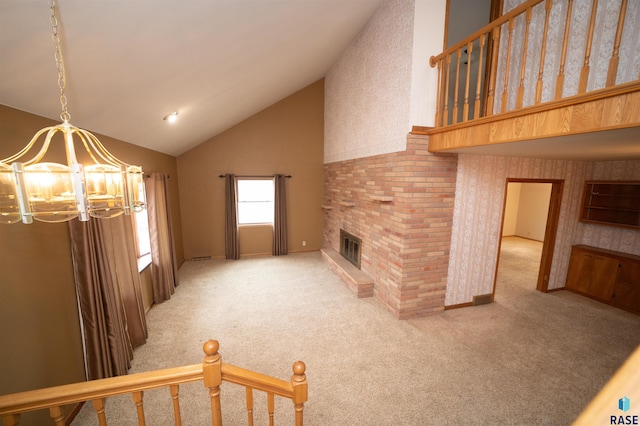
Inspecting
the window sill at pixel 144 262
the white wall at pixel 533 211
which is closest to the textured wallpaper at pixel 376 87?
the window sill at pixel 144 262

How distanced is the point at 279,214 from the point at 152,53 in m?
4.57

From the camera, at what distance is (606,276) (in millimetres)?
4016

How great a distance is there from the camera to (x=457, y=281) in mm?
3801

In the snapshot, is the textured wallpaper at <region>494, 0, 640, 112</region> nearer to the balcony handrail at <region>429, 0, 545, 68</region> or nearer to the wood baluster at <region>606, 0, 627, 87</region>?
the balcony handrail at <region>429, 0, 545, 68</region>

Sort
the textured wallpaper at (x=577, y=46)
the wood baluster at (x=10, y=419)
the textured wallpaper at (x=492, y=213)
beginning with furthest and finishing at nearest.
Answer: the textured wallpaper at (x=492, y=213) → the textured wallpaper at (x=577, y=46) → the wood baluster at (x=10, y=419)

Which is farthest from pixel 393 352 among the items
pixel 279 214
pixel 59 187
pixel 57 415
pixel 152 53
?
pixel 279 214

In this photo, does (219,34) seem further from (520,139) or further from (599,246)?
(599,246)

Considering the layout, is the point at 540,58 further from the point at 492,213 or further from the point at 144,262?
the point at 144,262

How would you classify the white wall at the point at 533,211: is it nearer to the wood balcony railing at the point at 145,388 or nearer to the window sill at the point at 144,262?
the wood balcony railing at the point at 145,388

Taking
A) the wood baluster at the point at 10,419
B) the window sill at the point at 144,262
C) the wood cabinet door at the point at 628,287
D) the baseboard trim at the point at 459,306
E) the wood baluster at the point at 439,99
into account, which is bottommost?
the baseboard trim at the point at 459,306

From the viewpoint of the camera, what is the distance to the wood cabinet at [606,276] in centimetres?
376

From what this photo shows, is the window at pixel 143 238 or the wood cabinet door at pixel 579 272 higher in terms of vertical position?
the window at pixel 143 238

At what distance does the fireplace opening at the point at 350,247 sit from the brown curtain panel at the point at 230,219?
246 centimetres

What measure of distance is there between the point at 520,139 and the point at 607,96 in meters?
0.56
